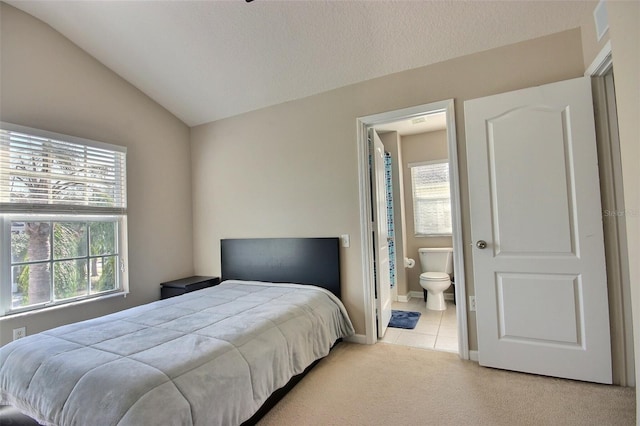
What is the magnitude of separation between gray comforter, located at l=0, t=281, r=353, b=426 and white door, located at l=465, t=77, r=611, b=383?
1.40 meters

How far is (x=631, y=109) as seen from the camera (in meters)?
1.03

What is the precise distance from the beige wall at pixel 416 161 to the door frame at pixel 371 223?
74.6 inches

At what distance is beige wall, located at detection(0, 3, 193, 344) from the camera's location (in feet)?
7.65

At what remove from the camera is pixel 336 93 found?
2855 millimetres

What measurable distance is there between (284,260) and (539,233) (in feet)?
7.06

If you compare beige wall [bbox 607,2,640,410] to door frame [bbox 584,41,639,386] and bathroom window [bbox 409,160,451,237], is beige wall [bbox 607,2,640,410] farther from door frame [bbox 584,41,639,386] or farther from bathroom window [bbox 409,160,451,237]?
bathroom window [bbox 409,160,451,237]

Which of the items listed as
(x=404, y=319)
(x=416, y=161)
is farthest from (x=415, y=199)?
→ (x=404, y=319)

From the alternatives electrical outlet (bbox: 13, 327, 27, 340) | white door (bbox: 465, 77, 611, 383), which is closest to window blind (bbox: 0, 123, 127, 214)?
electrical outlet (bbox: 13, 327, 27, 340)

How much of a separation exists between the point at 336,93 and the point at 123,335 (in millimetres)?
2540

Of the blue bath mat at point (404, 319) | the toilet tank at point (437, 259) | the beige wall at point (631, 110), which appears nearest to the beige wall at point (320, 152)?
the blue bath mat at point (404, 319)

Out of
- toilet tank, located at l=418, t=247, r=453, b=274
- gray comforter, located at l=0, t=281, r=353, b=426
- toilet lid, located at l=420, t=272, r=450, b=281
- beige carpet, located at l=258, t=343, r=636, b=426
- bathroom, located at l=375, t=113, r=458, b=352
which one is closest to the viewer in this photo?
gray comforter, located at l=0, t=281, r=353, b=426

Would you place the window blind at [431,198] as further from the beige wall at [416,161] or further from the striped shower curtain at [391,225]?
the striped shower curtain at [391,225]

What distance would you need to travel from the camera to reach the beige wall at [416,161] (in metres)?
4.29

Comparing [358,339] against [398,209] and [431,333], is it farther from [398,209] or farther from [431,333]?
[398,209]
